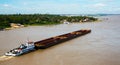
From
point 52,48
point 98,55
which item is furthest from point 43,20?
point 98,55

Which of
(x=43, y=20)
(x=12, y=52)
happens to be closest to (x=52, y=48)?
(x=12, y=52)

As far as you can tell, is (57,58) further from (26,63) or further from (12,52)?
(12,52)

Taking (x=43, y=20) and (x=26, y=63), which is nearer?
(x=26, y=63)

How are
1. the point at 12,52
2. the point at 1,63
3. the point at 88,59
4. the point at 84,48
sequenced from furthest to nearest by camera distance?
1. the point at 84,48
2. the point at 12,52
3. the point at 88,59
4. the point at 1,63

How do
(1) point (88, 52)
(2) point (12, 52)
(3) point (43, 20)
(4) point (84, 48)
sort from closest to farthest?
1. (2) point (12, 52)
2. (1) point (88, 52)
3. (4) point (84, 48)
4. (3) point (43, 20)

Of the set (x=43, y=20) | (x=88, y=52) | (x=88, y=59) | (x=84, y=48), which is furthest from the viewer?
(x=43, y=20)

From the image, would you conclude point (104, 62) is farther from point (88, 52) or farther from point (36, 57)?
point (36, 57)

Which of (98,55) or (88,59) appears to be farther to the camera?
(98,55)

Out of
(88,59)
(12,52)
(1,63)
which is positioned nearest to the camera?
(1,63)
